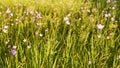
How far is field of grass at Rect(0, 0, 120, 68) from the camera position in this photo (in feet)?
6.59

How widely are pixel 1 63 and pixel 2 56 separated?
131 mm

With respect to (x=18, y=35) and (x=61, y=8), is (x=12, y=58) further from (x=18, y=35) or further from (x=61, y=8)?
(x=61, y=8)

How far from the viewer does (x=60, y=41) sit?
243 centimetres

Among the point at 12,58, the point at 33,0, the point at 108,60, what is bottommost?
the point at 108,60

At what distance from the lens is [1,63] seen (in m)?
2.09

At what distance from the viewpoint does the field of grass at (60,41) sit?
2010 millimetres

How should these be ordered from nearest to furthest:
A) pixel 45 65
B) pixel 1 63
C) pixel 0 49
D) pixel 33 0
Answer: pixel 45 65 < pixel 1 63 < pixel 0 49 < pixel 33 0

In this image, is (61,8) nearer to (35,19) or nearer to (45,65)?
(35,19)

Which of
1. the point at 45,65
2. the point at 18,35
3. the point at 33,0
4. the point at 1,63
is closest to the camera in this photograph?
the point at 45,65

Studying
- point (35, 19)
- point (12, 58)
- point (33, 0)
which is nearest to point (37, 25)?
point (35, 19)

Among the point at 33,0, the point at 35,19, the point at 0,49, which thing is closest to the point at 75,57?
the point at 0,49

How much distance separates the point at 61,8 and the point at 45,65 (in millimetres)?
1495

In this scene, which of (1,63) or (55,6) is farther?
(55,6)

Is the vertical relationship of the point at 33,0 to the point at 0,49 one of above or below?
above
